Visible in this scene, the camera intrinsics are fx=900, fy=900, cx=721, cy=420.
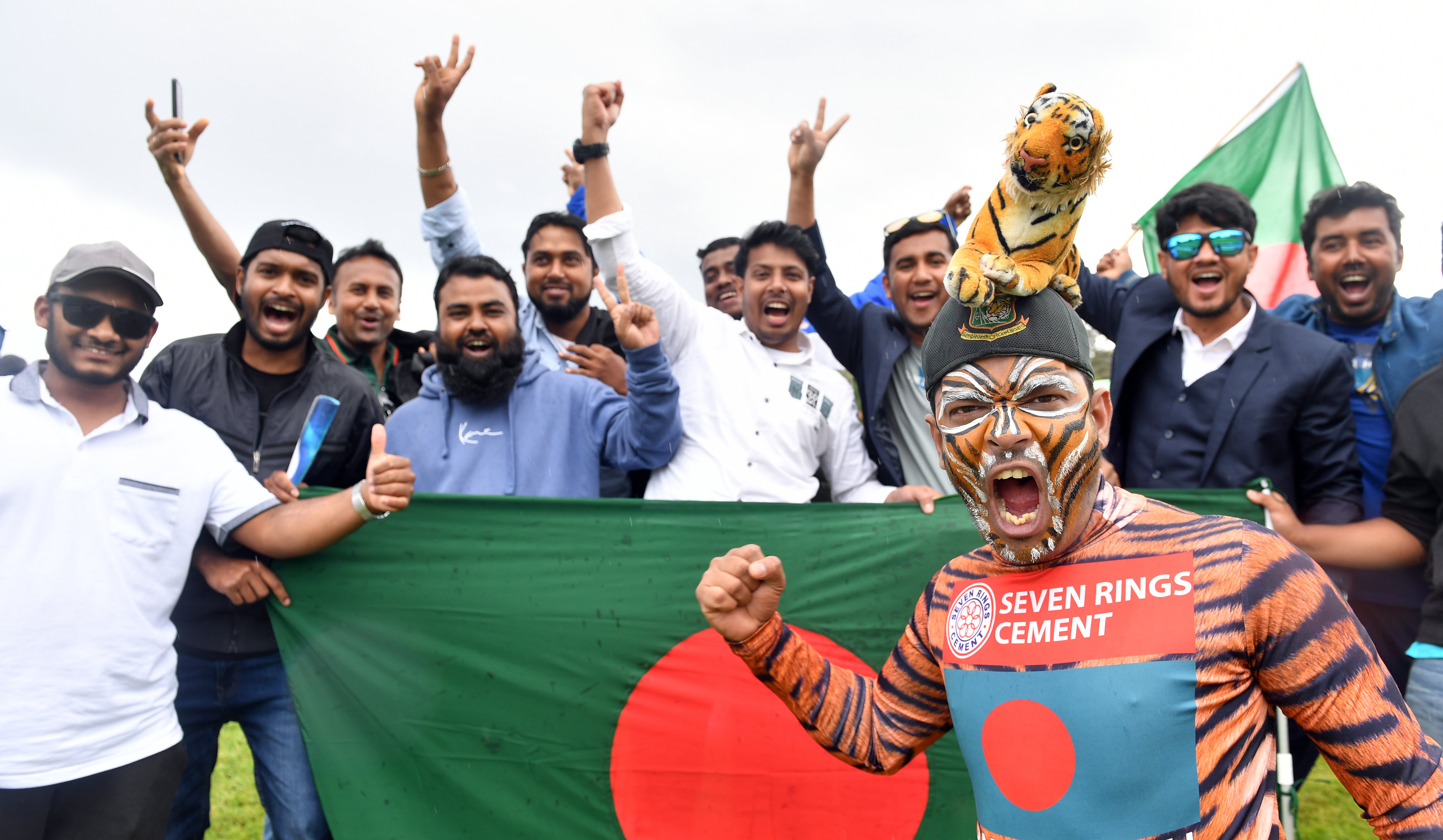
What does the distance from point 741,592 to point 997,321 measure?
93 centimetres

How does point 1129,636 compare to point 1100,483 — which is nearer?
point 1129,636

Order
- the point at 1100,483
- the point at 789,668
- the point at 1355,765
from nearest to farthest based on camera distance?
the point at 1355,765 < the point at 1100,483 < the point at 789,668

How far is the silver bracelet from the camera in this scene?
3.35 metres

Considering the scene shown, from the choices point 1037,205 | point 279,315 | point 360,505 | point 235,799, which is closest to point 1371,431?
point 1037,205

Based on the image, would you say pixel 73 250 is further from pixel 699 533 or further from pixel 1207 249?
pixel 1207 249

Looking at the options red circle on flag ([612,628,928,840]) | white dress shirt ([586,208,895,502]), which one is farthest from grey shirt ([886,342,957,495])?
red circle on flag ([612,628,928,840])

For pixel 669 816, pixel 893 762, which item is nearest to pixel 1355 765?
pixel 893 762

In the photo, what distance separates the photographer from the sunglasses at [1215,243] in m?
3.98

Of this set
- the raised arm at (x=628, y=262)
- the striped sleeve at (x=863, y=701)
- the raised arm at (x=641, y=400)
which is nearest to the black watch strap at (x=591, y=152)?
the raised arm at (x=628, y=262)

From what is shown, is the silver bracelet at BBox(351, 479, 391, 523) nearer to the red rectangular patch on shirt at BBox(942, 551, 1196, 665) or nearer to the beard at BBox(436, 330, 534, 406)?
the beard at BBox(436, 330, 534, 406)

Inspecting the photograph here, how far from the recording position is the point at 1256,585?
1921mm

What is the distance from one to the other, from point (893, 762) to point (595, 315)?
11.7 feet

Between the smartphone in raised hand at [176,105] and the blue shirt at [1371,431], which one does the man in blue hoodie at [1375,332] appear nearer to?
the blue shirt at [1371,431]

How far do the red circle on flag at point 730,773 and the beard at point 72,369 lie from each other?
90.4 inches
